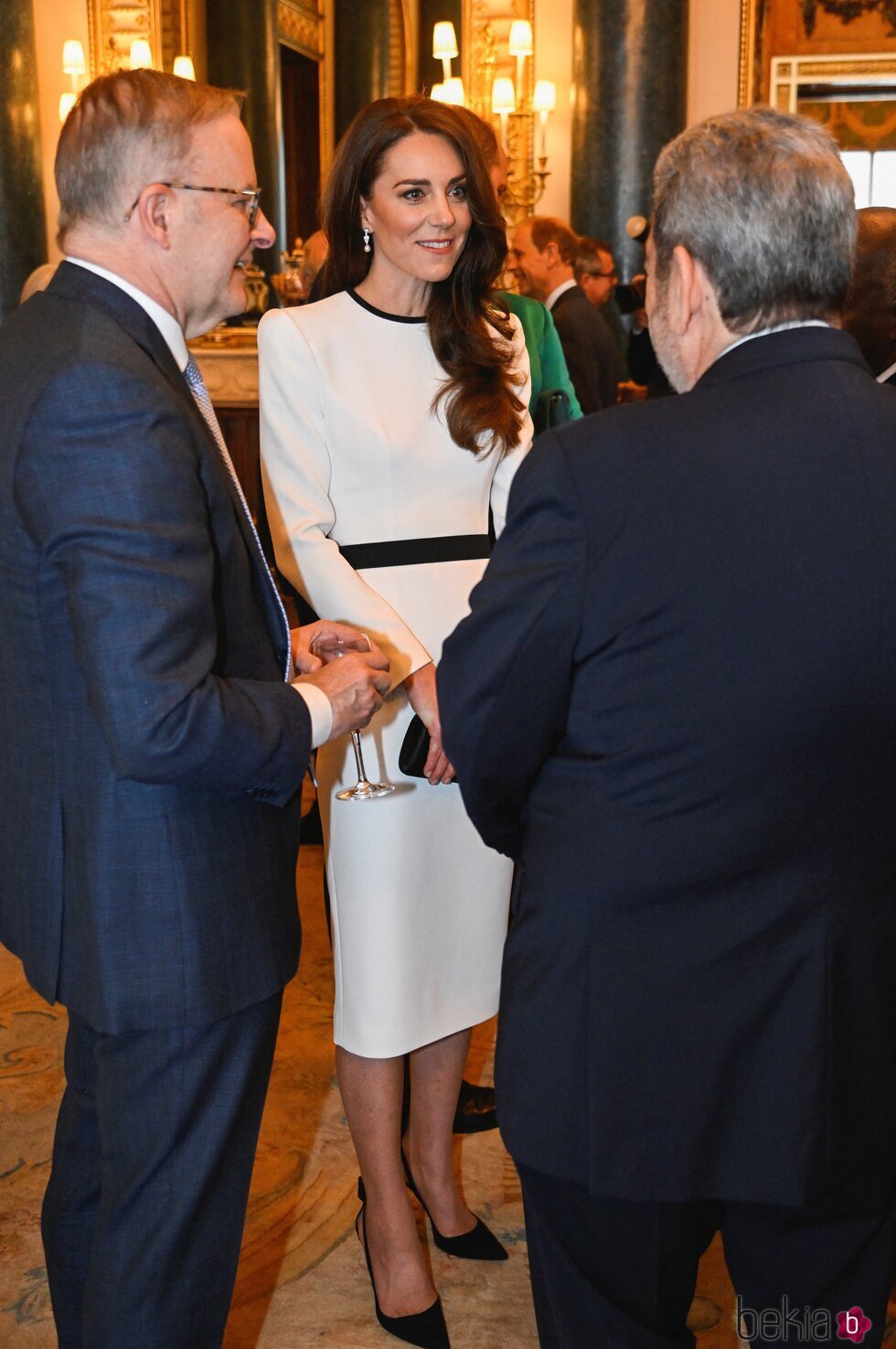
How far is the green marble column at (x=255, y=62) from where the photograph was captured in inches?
394

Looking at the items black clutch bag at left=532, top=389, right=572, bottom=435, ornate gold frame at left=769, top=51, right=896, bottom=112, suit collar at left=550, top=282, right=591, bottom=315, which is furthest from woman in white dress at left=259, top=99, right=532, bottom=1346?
ornate gold frame at left=769, top=51, right=896, bottom=112

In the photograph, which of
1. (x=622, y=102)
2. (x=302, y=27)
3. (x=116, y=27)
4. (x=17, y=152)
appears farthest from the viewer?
(x=302, y=27)

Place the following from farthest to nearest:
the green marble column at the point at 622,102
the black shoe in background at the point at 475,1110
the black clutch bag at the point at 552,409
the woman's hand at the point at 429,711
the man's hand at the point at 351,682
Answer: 1. the green marble column at the point at 622,102
2. the black clutch bag at the point at 552,409
3. the black shoe in background at the point at 475,1110
4. the woman's hand at the point at 429,711
5. the man's hand at the point at 351,682

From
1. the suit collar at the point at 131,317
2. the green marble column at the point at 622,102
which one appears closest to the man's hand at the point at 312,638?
the suit collar at the point at 131,317

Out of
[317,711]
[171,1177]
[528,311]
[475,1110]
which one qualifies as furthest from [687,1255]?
[528,311]

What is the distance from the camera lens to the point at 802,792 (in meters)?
1.35

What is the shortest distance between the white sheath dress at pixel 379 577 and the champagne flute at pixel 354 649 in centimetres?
20

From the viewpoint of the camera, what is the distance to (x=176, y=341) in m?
1.62

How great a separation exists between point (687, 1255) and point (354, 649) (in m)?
0.91

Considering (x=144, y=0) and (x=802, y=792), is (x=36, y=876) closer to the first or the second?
(x=802, y=792)

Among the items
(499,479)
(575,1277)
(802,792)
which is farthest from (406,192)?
(575,1277)

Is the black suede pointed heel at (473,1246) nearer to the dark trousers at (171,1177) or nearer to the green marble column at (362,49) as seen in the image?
the dark trousers at (171,1177)

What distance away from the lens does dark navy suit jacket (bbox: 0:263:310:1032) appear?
4.68 ft

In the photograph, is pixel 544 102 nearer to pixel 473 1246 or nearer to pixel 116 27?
pixel 116 27
